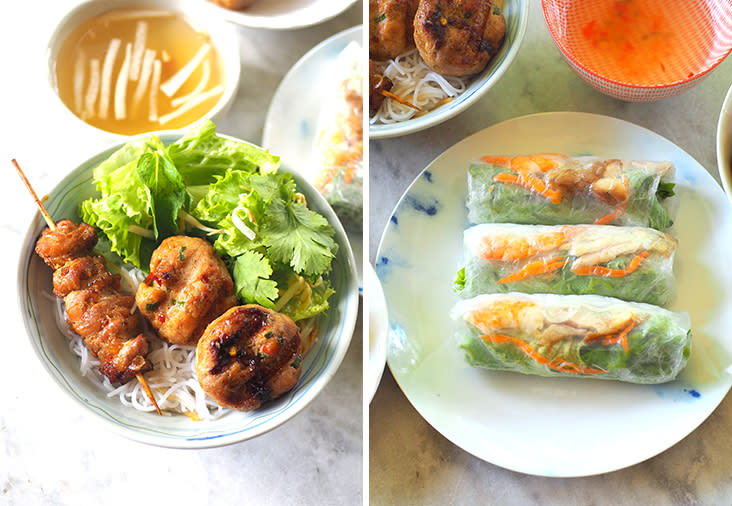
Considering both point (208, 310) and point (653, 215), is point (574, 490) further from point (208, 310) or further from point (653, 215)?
point (208, 310)

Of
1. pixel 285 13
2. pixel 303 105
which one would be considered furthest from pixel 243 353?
pixel 285 13

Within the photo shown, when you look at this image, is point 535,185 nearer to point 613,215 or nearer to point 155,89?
point 613,215

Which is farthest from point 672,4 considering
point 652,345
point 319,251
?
point 319,251

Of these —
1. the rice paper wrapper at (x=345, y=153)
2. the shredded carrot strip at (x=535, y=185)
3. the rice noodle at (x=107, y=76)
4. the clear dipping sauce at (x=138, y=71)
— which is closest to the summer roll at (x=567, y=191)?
the shredded carrot strip at (x=535, y=185)

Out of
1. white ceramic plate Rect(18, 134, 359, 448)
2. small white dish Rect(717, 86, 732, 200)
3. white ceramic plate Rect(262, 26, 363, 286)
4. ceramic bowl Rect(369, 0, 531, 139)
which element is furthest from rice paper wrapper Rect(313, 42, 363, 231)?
small white dish Rect(717, 86, 732, 200)

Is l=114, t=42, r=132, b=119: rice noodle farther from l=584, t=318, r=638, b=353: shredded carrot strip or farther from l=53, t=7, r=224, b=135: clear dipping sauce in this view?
l=584, t=318, r=638, b=353: shredded carrot strip

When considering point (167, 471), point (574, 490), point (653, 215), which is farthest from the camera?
point (167, 471)
